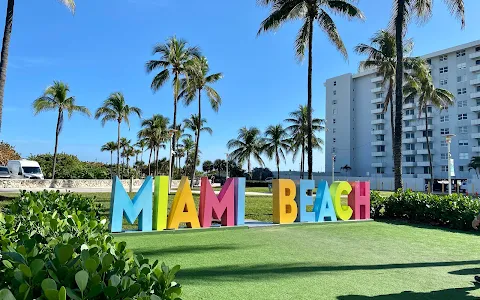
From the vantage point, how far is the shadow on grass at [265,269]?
6.14 m

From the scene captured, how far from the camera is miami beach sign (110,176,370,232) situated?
10180mm

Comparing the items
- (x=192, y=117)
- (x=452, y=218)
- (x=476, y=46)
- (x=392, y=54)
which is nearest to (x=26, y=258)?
(x=452, y=218)

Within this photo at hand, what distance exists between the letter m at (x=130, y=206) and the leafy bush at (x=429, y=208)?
980cm

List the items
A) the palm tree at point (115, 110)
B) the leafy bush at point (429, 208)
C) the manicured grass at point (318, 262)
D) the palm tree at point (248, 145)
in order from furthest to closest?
the palm tree at point (248, 145)
the palm tree at point (115, 110)
the leafy bush at point (429, 208)
the manicured grass at point (318, 262)

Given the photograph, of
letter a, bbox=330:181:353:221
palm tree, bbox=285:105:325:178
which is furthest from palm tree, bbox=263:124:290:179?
letter a, bbox=330:181:353:221

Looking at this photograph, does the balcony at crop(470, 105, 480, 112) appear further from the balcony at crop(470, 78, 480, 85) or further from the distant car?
the distant car

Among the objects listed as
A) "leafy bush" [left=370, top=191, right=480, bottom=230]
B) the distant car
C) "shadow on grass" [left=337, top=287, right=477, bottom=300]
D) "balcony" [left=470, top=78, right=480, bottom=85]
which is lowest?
"shadow on grass" [left=337, top=287, right=477, bottom=300]

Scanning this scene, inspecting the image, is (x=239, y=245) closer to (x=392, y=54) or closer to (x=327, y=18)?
(x=327, y=18)

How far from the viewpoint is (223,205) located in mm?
11742

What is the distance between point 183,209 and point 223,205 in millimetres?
1388

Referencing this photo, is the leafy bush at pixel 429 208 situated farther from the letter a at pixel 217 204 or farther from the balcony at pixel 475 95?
the balcony at pixel 475 95

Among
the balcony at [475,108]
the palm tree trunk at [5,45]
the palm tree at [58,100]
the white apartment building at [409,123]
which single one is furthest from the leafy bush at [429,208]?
the balcony at [475,108]

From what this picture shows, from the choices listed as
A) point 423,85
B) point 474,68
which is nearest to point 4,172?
point 423,85

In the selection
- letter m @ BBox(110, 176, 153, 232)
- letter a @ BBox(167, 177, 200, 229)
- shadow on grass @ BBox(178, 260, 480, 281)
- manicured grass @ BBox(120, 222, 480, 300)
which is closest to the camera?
manicured grass @ BBox(120, 222, 480, 300)
